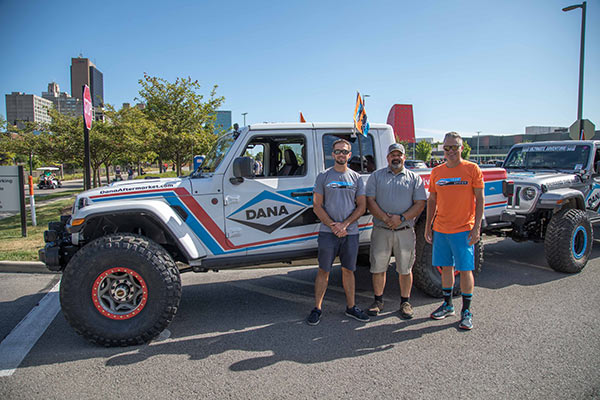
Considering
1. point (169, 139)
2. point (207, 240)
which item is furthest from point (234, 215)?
point (169, 139)

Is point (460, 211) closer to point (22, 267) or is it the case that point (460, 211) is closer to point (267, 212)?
point (267, 212)

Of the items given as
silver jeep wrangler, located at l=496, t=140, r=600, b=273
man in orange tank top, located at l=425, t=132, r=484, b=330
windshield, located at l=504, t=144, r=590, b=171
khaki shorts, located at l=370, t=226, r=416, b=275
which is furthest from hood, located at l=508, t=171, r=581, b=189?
khaki shorts, located at l=370, t=226, r=416, b=275

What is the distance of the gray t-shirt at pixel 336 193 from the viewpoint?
403 cm

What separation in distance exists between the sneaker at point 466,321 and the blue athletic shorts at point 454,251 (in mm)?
460

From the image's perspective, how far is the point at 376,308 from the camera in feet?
14.3

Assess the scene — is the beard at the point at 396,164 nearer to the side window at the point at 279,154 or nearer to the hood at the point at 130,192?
the side window at the point at 279,154

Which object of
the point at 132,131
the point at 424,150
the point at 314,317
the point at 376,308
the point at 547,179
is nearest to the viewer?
the point at 314,317

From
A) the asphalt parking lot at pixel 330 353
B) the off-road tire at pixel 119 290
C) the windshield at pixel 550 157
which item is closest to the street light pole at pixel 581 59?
the windshield at pixel 550 157

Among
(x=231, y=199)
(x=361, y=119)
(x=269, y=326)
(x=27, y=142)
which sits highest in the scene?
(x=27, y=142)

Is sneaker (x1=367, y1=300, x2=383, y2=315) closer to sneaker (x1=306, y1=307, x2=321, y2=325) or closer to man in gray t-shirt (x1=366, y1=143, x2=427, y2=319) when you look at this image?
man in gray t-shirt (x1=366, y1=143, x2=427, y2=319)

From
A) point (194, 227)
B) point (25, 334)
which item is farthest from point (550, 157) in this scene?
point (25, 334)

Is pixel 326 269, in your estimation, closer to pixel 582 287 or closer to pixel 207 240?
pixel 207 240

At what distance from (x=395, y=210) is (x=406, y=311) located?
1106 mm

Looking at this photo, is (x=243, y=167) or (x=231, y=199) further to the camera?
(x=231, y=199)
